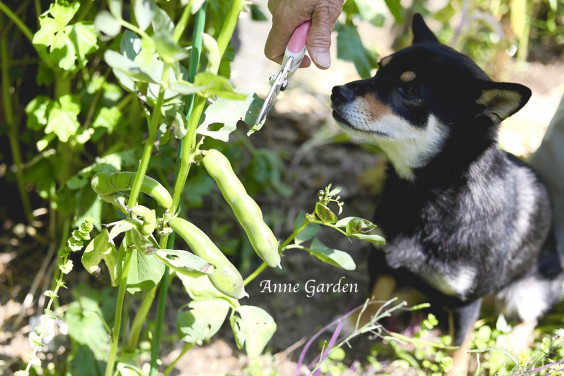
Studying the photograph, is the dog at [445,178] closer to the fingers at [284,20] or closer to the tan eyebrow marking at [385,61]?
the tan eyebrow marking at [385,61]

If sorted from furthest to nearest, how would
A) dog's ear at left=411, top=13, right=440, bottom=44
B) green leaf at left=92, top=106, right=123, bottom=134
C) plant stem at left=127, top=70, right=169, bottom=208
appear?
1. dog's ear at left=411, top=13, right=440, bottom=44
2. green leaf at left=92, top=106, right=123, bottom=134
3. plant stem at left=127, top=70, right=169, bottom=208

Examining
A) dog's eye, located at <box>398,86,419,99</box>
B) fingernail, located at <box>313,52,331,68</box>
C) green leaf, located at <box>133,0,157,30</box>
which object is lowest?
dog's eye, located at <box>398,86,419,99</box>

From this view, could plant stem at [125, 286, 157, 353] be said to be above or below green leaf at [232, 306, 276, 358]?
below

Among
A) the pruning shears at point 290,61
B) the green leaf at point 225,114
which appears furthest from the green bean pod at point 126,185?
the pruning shears at point 290,61

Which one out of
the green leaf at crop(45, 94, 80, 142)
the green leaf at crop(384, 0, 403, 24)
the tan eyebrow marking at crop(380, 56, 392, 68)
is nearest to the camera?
the green leaf at crop(45, 94, 80, 142)

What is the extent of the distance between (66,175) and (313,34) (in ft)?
3.34

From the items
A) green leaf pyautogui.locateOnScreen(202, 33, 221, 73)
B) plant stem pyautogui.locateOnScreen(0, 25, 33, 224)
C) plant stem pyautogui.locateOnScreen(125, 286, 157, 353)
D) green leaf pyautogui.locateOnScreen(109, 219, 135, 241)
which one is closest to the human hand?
green leaf pyautogui.locateOnScreen(202, 33, 221, 73)

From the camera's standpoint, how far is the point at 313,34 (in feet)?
3.97

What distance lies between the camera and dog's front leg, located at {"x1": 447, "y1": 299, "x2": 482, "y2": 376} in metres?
1.83

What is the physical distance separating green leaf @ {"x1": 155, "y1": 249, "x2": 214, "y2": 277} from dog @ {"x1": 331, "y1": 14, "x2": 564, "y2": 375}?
0.84m

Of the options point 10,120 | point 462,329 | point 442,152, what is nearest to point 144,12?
point 442,152

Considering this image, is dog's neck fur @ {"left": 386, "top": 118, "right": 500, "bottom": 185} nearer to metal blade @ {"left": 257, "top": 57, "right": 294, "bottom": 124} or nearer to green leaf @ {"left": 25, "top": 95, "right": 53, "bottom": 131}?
metal blade @ {"left": 257, "top": 57, "right": 294, "bottom": 124}

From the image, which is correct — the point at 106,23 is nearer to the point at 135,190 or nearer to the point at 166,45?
the point at 166,45

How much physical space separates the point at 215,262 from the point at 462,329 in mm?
1170
